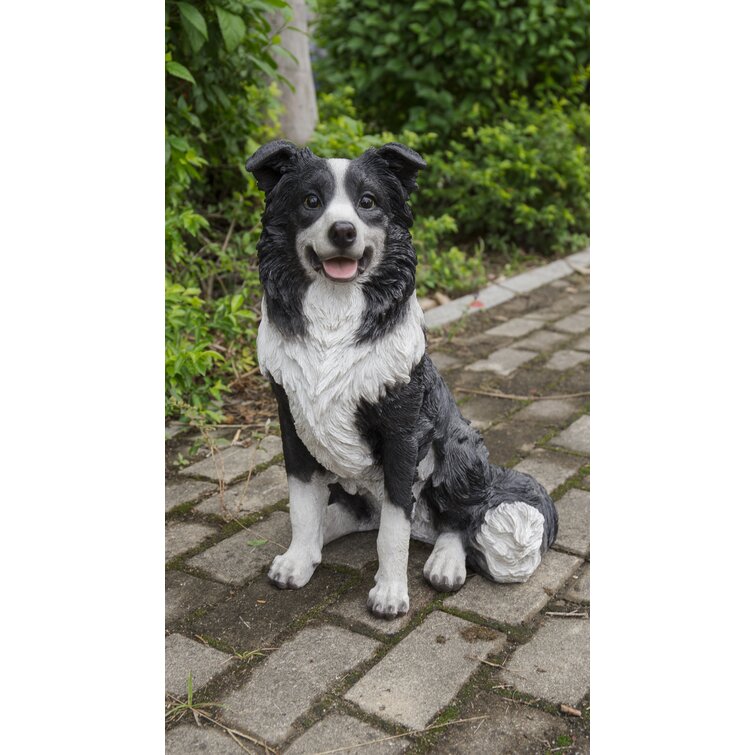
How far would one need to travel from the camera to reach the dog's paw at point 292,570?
107 inches

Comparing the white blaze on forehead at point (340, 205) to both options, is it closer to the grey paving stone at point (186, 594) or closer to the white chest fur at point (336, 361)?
the white chest fur at point (336, 361)

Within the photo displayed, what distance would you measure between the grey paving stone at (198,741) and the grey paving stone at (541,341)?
354cm

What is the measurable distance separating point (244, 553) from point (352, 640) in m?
0.66

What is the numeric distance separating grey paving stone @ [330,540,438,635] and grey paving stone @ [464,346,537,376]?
2.10 m

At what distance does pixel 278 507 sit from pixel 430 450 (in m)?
0.85

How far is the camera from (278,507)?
3.30m

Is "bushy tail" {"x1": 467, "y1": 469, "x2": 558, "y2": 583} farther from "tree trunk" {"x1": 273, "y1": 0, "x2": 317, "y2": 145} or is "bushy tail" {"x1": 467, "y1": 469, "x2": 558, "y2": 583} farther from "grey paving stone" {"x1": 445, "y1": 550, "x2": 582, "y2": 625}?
"tree trunk" {"x1": 273, "y1": 0, "x2": 317, "y2": 145}

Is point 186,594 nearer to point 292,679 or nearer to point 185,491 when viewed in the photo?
point 292,679

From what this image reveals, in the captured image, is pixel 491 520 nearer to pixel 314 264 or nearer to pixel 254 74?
pixel 314 264

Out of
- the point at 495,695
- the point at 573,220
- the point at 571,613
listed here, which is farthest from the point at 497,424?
the point at 573,220

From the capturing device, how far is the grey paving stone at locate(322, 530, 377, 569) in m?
2.88

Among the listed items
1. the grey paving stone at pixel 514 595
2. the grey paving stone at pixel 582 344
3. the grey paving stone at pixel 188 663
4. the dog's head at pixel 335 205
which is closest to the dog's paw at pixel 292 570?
the grey paving stone at pixel 188 663

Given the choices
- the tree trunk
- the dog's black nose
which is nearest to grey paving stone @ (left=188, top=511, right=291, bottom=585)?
the dog's black nose

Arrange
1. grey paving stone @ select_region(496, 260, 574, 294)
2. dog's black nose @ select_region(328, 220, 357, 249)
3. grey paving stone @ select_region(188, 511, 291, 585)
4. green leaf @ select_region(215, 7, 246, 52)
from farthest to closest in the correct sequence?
grey paving stone @ select_region(496, 260, 574, 294) → green leaf @ select_region(215, 7, 246, 52) → grey paving stone @ select_region(188, 511, 291, 585) → dog's black nose @ select_region(328, 220, 357, 249)
